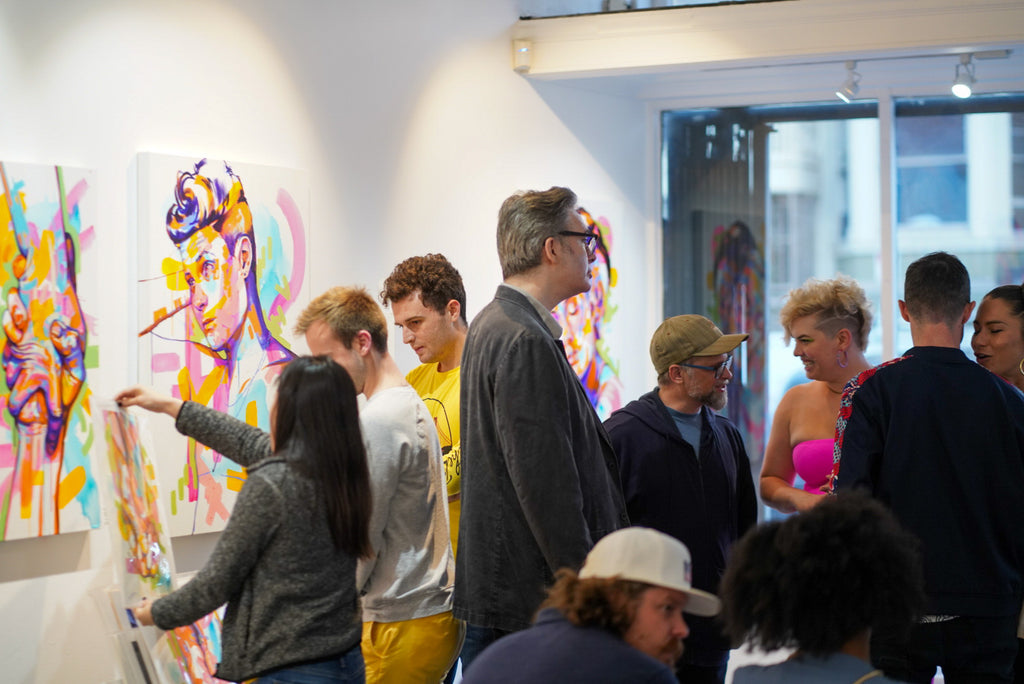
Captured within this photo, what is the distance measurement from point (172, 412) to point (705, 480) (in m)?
1.63

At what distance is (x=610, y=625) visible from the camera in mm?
1831

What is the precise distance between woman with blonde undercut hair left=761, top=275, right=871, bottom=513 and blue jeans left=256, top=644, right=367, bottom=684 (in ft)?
6.07

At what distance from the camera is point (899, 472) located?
117 inches

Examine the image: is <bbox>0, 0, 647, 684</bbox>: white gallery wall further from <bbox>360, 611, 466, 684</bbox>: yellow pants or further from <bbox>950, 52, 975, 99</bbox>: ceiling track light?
<bbox>950, 52, 975, 99</bbox>: ceiling track light

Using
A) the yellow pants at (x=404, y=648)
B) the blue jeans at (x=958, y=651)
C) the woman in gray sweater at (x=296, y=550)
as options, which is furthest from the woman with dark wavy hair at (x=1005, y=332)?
the woman in gray sweater at (x=296, y=550)

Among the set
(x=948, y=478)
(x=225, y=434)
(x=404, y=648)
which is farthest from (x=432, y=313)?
(x=948, y=478)

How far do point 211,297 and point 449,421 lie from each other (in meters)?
0.95

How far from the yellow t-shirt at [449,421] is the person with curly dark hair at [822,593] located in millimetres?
1450

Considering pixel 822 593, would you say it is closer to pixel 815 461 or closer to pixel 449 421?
pixel 449 421

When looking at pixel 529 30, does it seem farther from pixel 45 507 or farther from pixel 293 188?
pixel 45 507

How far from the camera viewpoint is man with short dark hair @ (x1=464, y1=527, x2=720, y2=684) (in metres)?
1.74

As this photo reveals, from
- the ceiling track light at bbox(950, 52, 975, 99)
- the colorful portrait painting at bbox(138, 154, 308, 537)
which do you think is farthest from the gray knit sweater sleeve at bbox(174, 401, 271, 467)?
the ceiling track light at bbox(950, 52, 975, 99)

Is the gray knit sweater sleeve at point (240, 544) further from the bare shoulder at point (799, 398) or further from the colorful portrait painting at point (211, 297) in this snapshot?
the bare shoulder at point (799, 398)

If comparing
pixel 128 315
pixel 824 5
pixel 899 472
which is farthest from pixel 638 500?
pixel 824 5
